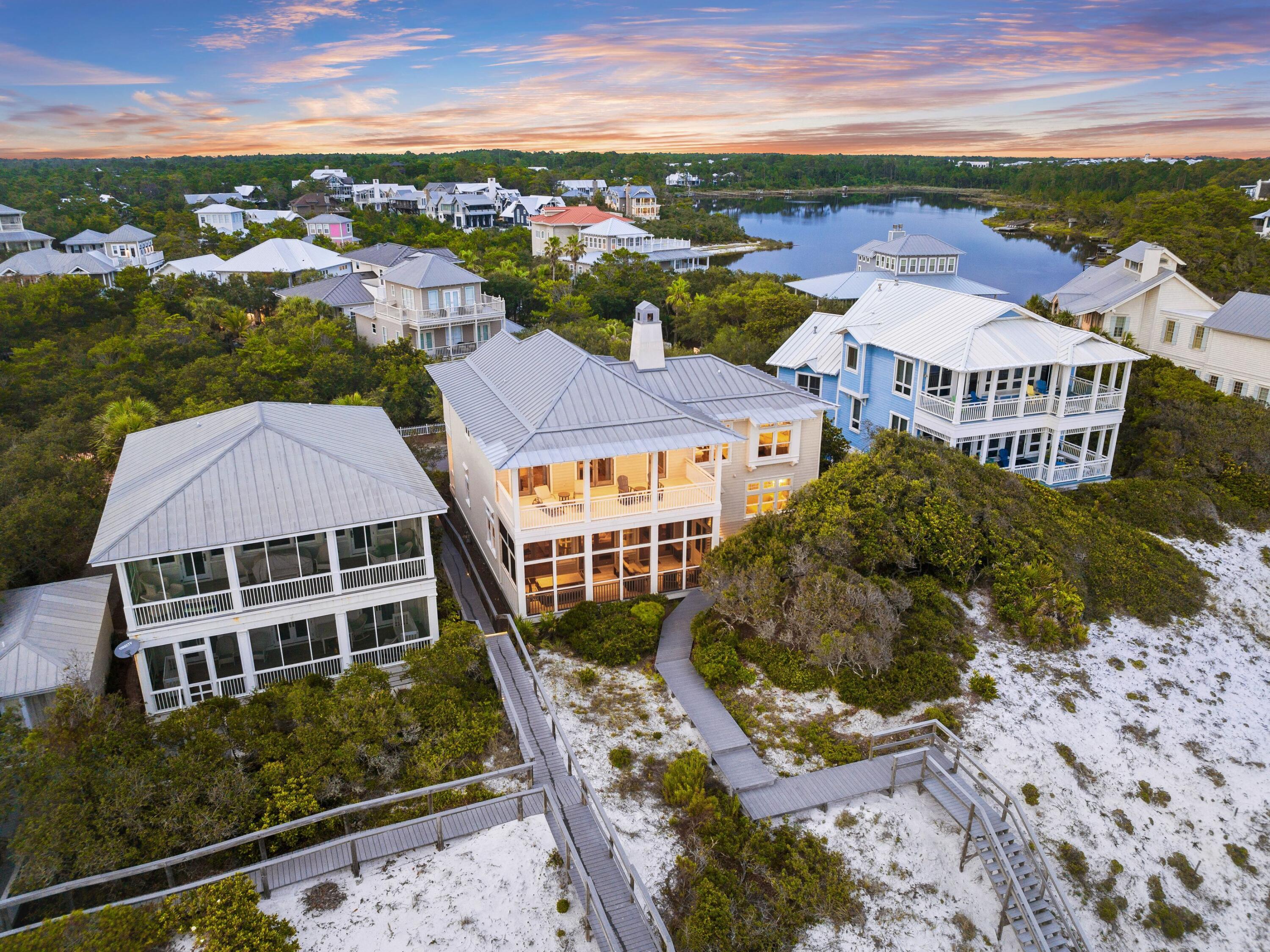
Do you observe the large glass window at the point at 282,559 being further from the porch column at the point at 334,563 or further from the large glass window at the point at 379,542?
the large glass window at the point at 379,542

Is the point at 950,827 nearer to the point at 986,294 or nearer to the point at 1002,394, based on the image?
the point at 1002,394

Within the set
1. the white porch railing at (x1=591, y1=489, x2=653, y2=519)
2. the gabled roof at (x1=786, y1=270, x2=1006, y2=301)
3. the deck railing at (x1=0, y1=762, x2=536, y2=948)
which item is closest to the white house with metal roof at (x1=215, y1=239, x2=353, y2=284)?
the gabled roof at (x1=786, y1=270, x2=1006, y2=301)

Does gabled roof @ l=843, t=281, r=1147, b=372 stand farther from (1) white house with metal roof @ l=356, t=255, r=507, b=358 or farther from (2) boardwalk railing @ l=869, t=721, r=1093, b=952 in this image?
(1) white house with metal roof @ l=356, t=255, r=507, b=358

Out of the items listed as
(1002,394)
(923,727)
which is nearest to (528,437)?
(923,727)

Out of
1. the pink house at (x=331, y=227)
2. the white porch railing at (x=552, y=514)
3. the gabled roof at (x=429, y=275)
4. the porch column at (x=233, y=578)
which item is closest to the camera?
the porch column at (x=233, y=578)

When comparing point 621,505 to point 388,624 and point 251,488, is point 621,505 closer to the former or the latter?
point 388,624

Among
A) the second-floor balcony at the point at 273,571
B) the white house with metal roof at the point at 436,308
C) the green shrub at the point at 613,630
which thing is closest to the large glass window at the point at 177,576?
the second-floor balcony at the point at 273,571

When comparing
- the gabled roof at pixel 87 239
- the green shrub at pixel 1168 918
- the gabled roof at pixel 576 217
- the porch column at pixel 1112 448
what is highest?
the gabled roof at pixel 576 217
